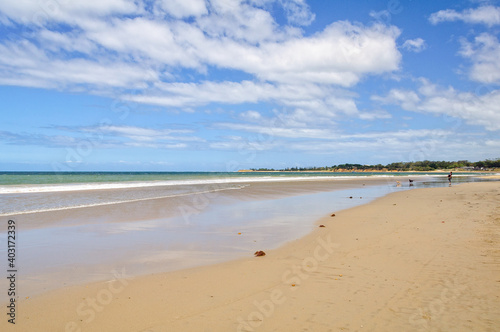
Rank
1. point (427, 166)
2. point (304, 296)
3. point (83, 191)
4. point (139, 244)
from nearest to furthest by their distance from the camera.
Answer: point (304, 296) < point (139, 244) < point (83, 191) < point (427, 166)

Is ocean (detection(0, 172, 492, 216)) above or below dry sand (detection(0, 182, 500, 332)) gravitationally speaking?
above

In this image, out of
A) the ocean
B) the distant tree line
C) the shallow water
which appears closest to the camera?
the shallow water

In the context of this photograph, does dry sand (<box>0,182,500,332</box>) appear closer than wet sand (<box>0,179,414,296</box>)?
Yes

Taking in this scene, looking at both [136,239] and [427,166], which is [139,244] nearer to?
[136,239]

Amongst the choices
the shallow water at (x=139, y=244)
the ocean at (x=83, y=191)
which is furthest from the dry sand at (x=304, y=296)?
the ocean at (x=83, y=191)

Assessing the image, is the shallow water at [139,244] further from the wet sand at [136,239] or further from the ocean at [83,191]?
the ocean at [83,191]

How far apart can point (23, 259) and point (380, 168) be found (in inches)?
7697

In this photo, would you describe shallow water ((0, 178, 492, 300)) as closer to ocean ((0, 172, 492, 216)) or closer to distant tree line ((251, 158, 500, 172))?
ocean ((0, 172, 492, 216))

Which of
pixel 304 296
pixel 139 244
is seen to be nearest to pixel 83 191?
pixel 139 244

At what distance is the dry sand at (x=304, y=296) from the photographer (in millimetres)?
4152

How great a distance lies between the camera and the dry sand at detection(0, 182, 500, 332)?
4152 millimetres

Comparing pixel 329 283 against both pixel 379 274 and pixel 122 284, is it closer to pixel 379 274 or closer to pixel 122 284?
pixel 379 274

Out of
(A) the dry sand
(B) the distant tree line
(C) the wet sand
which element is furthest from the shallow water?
(B) the distant tree line

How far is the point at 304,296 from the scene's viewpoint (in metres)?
4.95
